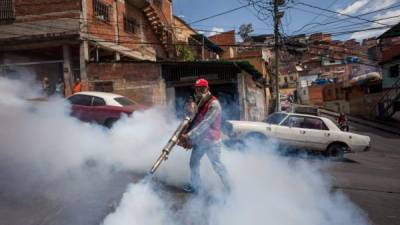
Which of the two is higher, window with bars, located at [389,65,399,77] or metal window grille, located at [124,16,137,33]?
metal window grille, located at [124,16,137,33]

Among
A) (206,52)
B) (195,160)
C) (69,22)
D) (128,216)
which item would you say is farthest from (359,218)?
(206,52)

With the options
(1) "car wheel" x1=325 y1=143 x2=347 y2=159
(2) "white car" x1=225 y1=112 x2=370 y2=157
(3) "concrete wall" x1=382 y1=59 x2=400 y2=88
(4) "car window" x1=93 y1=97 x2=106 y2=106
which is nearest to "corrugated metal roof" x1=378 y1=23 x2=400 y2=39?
(3) "concrete wall" x1=382 y1=59 x2=400 y2=88

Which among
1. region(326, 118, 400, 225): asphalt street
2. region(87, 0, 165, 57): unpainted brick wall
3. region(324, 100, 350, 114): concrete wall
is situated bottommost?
region(326, 118, 400, 225): asphalt street

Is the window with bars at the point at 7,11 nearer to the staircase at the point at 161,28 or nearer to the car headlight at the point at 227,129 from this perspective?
the staircase at the point at 161,28

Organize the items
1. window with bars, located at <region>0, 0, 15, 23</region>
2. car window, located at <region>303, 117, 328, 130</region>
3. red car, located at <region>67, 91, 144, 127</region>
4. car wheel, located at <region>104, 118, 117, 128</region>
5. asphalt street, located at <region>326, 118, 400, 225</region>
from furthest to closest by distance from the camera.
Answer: window with bars, located at <region>0, 0, 15, 23</region> < car window, located at <region>303, 117, 328, 130</region> < red car, located at <region>67, 91, 144, 127</region> < car wheel, located at <region>104, 118, 117, 128</region> < asphalt street, located at <region>326, 118, 400, 225</region>

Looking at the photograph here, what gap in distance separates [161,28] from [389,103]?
2080 centimetres

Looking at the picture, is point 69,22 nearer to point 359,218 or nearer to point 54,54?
point 54,54

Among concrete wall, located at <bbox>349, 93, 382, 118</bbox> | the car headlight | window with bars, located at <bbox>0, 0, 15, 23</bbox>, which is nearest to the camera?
the car headlight

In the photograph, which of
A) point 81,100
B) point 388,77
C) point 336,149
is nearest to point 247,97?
point 336,149

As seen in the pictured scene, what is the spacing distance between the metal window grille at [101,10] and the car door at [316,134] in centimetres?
1242

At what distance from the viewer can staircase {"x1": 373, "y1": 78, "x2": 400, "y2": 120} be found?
27.6 metres

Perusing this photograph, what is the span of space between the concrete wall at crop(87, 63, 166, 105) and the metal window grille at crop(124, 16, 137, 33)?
511 cm

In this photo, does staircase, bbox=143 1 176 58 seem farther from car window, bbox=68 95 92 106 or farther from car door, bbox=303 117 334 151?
car door, bbox=303 117 334 151

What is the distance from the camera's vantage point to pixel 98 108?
10070 mm
